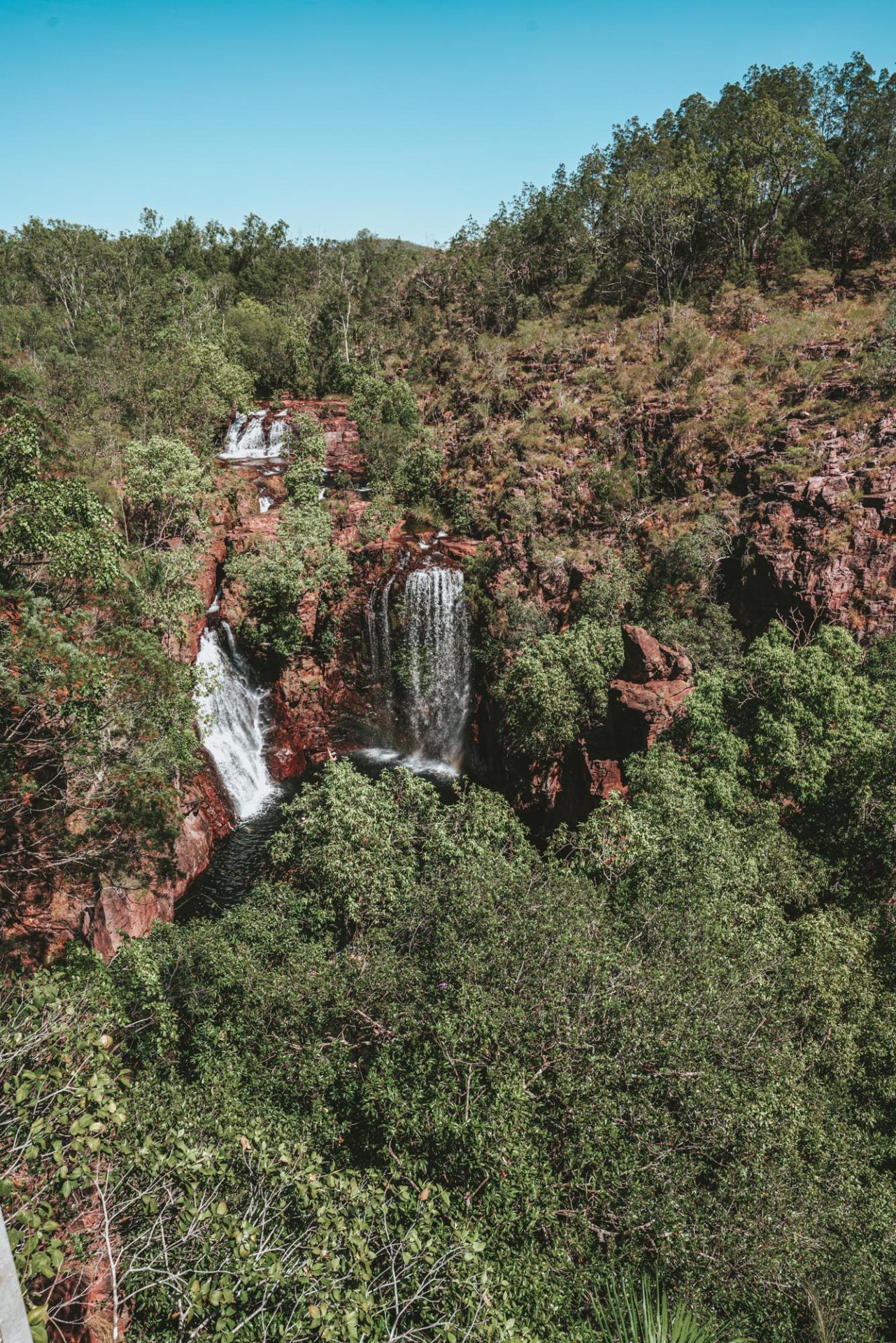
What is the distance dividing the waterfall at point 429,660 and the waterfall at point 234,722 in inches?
241

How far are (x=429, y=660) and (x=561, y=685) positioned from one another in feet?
34.4

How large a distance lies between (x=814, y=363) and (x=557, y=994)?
35913 mm

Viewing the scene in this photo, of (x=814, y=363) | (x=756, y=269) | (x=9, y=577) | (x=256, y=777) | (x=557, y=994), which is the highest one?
(x=756, y=269)

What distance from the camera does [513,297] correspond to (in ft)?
180

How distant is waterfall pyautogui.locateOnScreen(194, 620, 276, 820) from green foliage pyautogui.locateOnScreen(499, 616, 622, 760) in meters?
12.3

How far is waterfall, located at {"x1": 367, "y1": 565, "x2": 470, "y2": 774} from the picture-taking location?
33906 mm

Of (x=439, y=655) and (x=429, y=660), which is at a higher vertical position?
(x=439, y=655)

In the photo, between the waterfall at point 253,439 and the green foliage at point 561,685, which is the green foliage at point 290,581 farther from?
the waterfall at point 253,439

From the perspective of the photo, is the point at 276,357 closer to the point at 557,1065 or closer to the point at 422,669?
the point at 422,669

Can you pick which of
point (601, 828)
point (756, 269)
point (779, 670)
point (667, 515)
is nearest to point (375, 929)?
point (601, 828)

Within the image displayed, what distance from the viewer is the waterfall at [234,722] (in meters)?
28.9

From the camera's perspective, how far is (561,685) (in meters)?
24.8

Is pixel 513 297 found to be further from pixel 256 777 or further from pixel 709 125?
pixel 256 777

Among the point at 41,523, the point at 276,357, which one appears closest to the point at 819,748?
the point at 41,523
